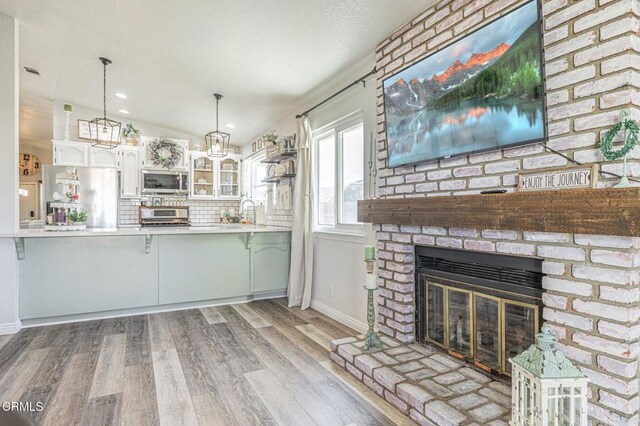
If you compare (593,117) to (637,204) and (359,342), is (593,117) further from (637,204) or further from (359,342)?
(359,342)

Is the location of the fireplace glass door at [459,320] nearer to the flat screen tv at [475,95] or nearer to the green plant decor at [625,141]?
the flat screen tv at [475,95]

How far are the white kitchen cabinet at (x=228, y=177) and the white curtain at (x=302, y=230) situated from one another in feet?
9.70

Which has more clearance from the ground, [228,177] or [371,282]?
[228,177]

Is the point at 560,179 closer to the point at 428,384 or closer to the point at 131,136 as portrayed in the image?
the point at 428,384

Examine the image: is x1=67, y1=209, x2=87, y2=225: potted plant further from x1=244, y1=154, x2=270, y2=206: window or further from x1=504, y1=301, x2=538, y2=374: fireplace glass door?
x1=504, y1=301, x2=538, y2=374: fireplace glass door

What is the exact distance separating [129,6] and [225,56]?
2.81ft

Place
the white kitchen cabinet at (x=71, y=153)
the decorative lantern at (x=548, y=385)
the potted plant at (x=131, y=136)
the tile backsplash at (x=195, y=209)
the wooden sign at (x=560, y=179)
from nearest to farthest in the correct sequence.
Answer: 1. the decorative lantern at (x=548, y=385)
2. the wooden sign at (x=560, y=179)
3. the white kitchen cabinet at (x=71, y=153)
4. the potted plant at (x=131, y=136)
5. the tile backsplash at (x=195, y=209)

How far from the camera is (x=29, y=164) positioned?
32.0ft

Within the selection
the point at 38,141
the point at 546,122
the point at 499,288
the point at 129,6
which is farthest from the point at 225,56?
the point at 38,141

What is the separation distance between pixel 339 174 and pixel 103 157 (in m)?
4.39

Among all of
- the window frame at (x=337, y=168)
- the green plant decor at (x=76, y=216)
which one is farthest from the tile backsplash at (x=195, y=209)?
the window frame at (x=337, y=168)

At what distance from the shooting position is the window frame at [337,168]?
3418 millimetres

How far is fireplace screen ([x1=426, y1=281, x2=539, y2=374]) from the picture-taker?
75.8 inches

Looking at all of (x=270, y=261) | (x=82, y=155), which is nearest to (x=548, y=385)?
(x=270, y=261)
